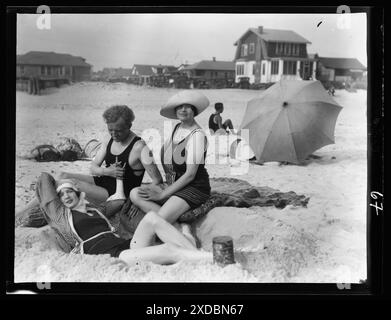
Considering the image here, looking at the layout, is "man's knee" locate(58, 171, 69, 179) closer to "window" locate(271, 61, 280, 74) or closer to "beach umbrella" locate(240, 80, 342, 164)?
"beach umbrella" locate(240, 80, 342, 164)

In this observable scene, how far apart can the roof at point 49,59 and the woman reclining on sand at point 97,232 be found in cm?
110

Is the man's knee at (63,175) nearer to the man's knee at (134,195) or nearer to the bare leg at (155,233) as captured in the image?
the man's knee at (134,195)

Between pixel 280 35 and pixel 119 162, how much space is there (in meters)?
1.99

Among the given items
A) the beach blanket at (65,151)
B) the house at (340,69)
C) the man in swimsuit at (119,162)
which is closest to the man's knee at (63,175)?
the man in swimsuit at (119,162)

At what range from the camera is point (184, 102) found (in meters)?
4.77

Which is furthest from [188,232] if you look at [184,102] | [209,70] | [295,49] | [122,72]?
[295,49]

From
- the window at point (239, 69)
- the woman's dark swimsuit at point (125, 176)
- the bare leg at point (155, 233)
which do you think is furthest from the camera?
the window at point (239, 69)

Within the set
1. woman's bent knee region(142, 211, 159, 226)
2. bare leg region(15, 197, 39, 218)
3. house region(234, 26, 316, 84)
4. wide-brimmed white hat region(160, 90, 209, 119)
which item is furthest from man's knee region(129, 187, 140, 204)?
house region(234, 26, 316, 84)

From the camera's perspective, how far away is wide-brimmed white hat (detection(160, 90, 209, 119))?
478 cm

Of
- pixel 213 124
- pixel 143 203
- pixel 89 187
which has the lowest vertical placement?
pixel 143 203

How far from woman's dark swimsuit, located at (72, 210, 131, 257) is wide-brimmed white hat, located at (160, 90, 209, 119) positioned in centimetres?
123

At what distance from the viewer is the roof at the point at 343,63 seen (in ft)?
15.8

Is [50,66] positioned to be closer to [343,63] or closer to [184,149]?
[184,149]
